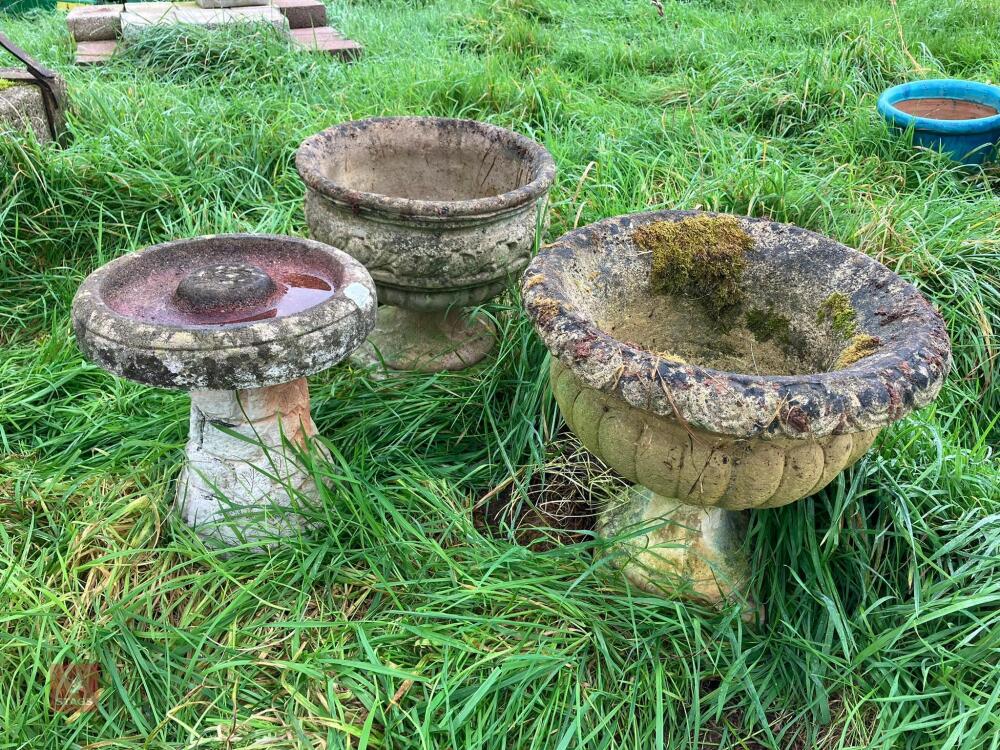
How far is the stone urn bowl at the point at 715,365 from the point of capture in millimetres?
1568

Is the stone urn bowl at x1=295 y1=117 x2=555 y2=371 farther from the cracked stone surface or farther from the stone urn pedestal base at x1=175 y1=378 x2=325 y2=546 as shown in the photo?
the cracked stone surface

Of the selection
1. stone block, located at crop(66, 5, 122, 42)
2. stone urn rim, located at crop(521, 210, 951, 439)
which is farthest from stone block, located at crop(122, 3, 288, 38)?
stone urn rim, located at crop(521, 210, 951, 439)

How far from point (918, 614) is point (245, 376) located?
1.68m

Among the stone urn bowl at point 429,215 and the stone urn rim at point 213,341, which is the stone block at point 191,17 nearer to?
the stone urn bowl at point 429,215

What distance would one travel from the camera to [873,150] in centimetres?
390

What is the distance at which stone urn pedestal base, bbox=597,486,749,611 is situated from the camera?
84.7 inches

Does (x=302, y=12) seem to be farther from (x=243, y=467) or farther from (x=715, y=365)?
(x=715, y=365)

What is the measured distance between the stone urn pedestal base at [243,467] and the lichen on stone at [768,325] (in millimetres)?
1279

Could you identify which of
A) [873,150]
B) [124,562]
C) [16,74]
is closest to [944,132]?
[873,150]

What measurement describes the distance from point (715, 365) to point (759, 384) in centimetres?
82

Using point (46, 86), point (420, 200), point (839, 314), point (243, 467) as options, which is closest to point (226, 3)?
point (46, 86)

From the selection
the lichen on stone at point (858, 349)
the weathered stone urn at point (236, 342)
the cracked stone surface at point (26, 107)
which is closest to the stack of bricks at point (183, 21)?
the cracked stone surface at point (26, 107)

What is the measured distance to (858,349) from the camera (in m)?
1.84

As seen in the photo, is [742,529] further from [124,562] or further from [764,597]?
[124,562]
